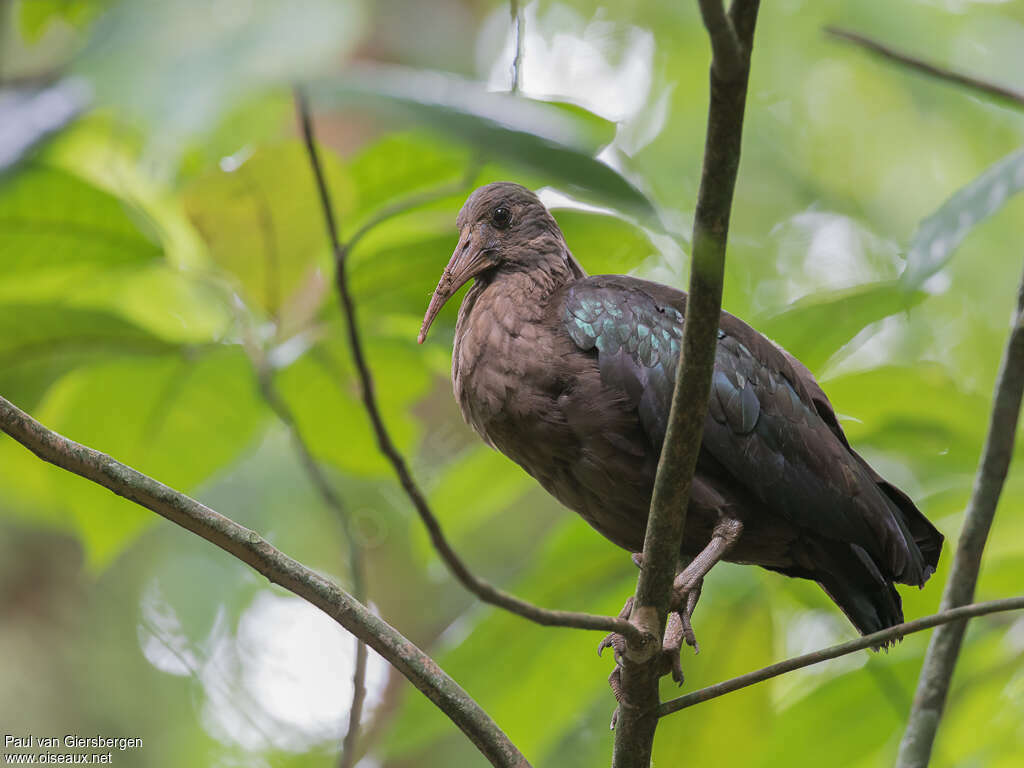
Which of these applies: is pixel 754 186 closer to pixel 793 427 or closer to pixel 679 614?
pixel 793 427

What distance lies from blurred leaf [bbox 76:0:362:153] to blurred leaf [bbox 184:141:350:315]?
69.4 inches

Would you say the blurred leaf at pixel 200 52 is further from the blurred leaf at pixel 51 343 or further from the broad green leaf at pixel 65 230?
the blurred leaf at pixel 51 343

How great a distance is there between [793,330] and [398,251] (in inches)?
40.9

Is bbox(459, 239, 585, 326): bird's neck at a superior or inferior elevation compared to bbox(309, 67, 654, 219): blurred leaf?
superior

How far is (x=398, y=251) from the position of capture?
9.25 feet

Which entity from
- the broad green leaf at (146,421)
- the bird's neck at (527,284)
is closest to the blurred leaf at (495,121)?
the bird's neck at (527,284)

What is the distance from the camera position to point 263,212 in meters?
2.71

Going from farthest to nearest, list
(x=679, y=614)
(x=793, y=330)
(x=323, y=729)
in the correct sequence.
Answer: (x=323, y=729), (x=793, y=330), (x=679, y=614)

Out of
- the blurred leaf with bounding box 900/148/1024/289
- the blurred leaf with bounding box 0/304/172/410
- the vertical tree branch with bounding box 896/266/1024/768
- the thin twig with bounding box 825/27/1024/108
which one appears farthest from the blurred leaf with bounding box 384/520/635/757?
the thin twig with bounding box 825/27/1024/108

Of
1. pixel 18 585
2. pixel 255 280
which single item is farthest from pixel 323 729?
pixel 255 280

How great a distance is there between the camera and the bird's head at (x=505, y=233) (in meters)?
3.11

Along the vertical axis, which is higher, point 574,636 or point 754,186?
point 754,186

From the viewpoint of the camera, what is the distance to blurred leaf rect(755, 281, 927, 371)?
2521 mm

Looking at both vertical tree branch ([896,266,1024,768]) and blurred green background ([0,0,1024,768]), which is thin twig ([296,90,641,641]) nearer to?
blurred green background ([0,0,1024,768])
